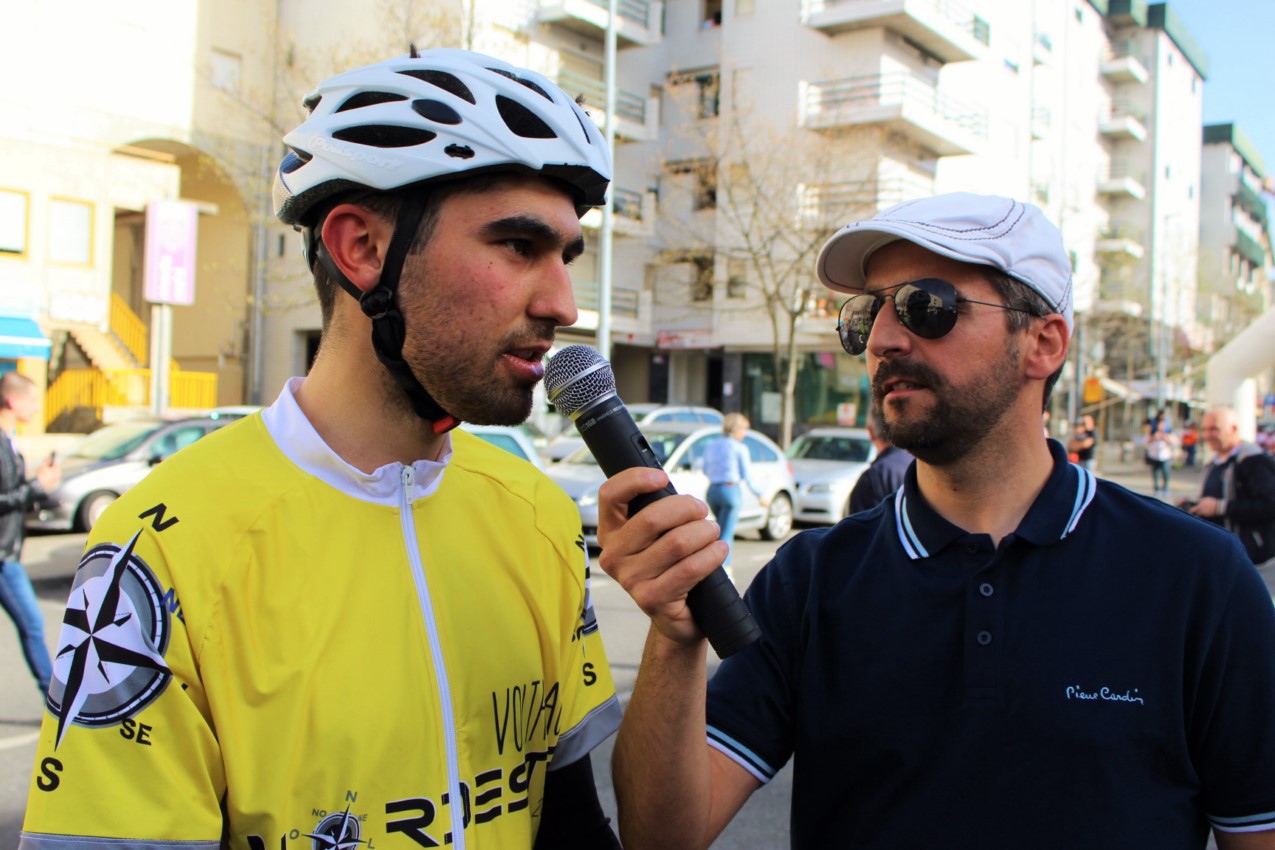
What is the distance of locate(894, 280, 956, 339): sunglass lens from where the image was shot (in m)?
2.05

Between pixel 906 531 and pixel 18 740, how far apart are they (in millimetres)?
5334

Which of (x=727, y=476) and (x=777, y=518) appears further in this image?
(x=777, y=518)

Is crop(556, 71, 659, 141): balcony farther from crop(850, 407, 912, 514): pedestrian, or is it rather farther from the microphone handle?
the microphone handle

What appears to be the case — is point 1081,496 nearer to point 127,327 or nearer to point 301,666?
point 301,666

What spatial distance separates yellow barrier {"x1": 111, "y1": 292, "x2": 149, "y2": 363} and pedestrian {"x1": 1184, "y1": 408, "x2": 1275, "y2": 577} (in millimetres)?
25266

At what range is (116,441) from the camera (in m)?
13.8

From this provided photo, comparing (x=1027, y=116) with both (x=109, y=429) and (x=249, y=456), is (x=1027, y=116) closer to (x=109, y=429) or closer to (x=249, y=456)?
(x=109, y=429)

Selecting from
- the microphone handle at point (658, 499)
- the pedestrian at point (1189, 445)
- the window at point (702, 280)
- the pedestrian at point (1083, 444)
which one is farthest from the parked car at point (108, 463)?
the pedestrian at point (1189, 445)

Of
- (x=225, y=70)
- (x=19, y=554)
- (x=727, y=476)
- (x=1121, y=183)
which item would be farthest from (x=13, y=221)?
(x=1121, y=183)

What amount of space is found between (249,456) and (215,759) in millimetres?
474

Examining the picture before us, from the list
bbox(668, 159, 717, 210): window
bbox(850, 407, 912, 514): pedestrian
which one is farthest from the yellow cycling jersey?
bbox(668, 159, 717, 210): window

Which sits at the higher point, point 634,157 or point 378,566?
point 634,157

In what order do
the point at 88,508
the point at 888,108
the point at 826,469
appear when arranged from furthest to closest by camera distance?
the point at 888,108, the point at 826,469, the point at 88,508

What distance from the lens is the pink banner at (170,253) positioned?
2031cm
